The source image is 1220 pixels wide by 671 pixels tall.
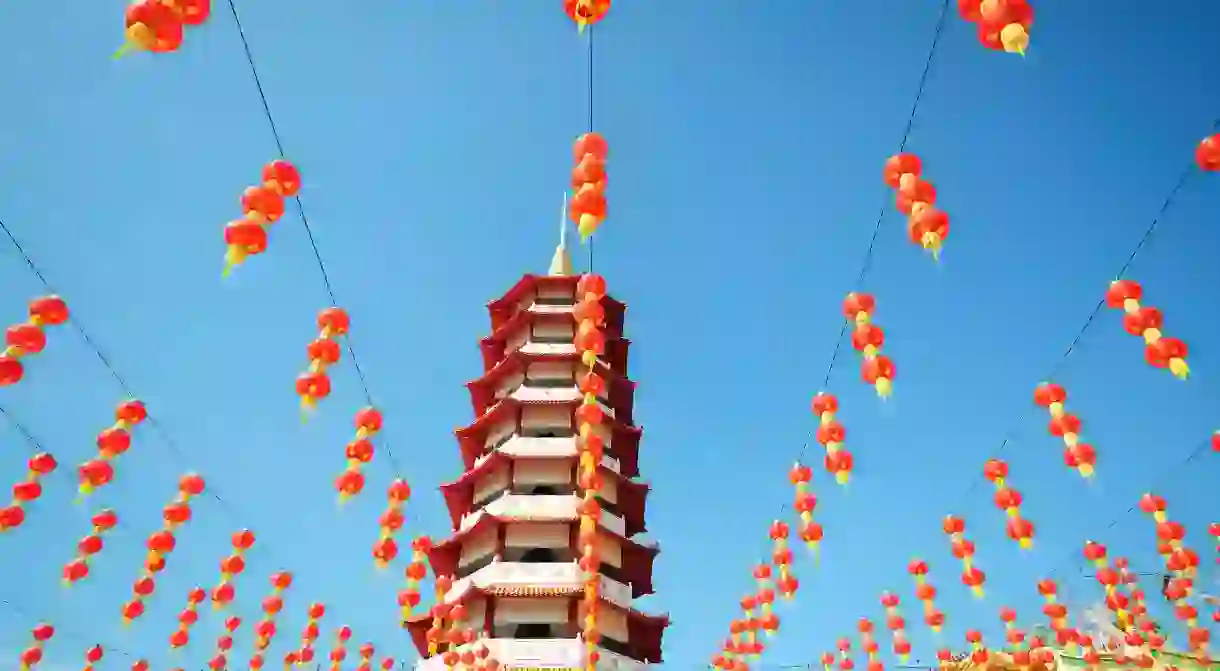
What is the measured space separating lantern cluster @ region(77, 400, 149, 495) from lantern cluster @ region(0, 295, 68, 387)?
1.81 metres

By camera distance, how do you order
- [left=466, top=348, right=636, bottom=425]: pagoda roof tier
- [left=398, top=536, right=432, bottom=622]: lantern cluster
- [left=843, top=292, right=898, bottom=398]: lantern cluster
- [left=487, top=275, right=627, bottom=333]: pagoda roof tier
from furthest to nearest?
[left=487, top=275, right=627, bottom=333]: pagoda roof tier, [left=466, top=348, right=636, bottom=425]: pagoda roof tier, [left=398, top=536, right=432, bottom=622]: lantern cluster, [left=843, top=292, right=898, bottom=398]: lantern cluster

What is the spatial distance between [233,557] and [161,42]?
11588 millimetres

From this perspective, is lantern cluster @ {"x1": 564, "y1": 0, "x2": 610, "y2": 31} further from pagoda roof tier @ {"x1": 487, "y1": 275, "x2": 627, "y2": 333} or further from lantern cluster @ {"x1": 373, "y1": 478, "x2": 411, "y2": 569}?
pagoda roof tier @ {"x1": 487, "y1": 275, "x2": 627, "y2": 333}

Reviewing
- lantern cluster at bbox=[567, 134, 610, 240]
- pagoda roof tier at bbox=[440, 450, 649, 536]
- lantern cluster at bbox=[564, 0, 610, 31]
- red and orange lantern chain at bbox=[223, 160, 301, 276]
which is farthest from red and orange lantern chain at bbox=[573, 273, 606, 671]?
pagoda roof tier at bbox=[440, 450, 649, 536]

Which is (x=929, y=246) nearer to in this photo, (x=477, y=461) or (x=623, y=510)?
(x=623, y=510)

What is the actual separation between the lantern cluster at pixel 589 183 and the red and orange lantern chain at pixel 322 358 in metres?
4.35

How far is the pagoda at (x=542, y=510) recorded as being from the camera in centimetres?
1589

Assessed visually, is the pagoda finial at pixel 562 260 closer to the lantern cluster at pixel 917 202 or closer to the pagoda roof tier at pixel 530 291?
the pagoda roof tier at pixel 530 291

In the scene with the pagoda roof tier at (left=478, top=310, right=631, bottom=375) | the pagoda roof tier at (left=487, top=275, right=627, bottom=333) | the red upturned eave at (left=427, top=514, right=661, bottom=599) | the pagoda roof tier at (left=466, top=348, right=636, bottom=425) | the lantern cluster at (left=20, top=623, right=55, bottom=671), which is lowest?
the lantern cluster at (left=20, top=623, right=55, bottom=671)

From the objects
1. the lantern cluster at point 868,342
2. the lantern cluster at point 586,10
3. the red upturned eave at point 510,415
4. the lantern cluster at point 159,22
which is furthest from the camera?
the red upturned eave at point 510,415

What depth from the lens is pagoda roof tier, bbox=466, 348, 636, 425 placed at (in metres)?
21.4

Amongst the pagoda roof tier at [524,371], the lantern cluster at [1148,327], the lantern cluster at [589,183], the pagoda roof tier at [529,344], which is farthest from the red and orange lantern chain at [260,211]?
the pagoda roof tier at [529,344]

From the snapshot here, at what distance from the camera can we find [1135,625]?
17.5m

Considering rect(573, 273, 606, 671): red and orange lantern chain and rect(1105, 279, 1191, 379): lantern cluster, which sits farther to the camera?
rect(573, 273, 606, 671): red and orange lantern chain
